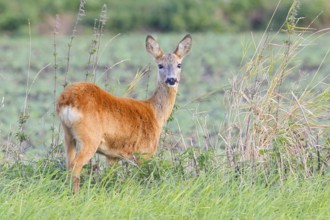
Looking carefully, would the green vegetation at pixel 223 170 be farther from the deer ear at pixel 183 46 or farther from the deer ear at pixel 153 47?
the deer ear at pixel 183 46

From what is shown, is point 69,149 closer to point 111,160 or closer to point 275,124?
point 111,160

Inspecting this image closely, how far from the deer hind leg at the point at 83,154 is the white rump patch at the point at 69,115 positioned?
157mm

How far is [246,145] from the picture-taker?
8.61 metres

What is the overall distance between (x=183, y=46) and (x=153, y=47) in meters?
0.29

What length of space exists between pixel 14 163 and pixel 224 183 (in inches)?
75.2

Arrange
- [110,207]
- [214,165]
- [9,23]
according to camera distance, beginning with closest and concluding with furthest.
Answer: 1. [110,207]
2. [214,165]
3. [9,23]

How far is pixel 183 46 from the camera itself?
9.28 meters

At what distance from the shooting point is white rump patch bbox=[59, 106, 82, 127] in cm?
786

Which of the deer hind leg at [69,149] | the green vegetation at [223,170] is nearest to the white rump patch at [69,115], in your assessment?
the deer hind leg at [69,149]

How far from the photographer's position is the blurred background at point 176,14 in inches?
1203

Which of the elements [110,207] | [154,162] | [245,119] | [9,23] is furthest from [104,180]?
[9,23]

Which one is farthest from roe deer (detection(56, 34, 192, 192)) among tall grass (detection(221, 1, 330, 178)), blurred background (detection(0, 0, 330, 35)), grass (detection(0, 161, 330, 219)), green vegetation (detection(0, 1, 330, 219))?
blurred background (detection(0, 0, 330, 35))

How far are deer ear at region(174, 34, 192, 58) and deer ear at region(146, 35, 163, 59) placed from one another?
17cm

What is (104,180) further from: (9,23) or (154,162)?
(9,23)
